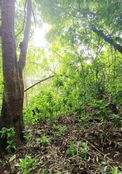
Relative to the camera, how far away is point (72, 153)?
2.73 metres

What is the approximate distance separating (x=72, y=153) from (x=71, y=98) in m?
2.59

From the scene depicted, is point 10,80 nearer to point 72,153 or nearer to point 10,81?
point 10,81

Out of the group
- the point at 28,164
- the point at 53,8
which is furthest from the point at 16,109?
the point at 53,8

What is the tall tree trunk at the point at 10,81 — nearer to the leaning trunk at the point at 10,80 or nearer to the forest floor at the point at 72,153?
the leaning trunk at the point at 10,80

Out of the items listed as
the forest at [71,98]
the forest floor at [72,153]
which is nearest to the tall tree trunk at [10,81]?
the forest at [71,98]

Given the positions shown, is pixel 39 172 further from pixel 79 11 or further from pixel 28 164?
pixel 79 11

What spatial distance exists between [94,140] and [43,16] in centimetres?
434

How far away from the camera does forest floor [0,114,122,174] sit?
2.45 meters

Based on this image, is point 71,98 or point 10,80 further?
point 71,98

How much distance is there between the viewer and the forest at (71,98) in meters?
2.76

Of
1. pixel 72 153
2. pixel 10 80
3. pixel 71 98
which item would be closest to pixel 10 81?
pixel 10 80

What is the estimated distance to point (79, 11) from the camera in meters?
4.93

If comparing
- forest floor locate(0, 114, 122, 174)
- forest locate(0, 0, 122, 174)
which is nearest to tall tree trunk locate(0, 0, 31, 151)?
forest locate(0, 0, 122, 174)

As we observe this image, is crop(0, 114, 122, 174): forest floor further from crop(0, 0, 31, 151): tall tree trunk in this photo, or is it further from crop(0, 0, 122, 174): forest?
crop(0, 0, 31, 151): tall tree trunk
